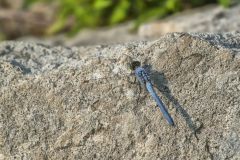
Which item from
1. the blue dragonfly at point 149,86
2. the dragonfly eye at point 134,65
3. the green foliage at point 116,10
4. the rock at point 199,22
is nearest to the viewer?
the blue dragonfly at point 149,86

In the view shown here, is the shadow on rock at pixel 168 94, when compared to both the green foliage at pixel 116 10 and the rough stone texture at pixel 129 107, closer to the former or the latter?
the rough stone texture at pixel 129 107

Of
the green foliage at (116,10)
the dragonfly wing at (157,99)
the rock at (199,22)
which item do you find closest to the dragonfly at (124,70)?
the dragonfly wing at (157,99)

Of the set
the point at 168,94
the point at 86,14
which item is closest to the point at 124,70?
the point at 168,94

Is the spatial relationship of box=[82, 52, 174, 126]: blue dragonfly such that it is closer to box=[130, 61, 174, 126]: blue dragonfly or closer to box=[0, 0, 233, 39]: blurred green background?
box=[130, 61, 174, 126]: blue dragonfly

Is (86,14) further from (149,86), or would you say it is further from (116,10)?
(149,86)

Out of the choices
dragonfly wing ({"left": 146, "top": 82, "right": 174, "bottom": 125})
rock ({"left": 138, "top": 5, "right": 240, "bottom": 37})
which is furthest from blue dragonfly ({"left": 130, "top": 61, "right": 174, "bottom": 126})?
rock ({"left": 138, "top": 5, "right": 240, "bottom": 37})

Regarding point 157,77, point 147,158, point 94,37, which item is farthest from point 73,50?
point 94,37
